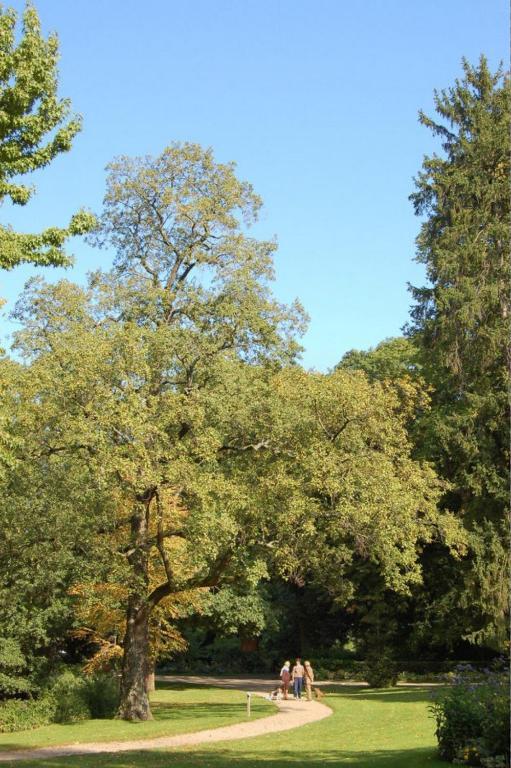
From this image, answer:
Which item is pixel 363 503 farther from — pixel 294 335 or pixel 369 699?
pixel 369 699

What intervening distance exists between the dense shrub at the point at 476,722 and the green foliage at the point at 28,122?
30.6 feet

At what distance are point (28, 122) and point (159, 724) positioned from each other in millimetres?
16037

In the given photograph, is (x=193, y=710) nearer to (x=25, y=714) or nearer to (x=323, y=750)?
(x=25, y=714)

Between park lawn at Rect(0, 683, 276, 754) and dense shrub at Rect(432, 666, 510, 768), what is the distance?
352 inches

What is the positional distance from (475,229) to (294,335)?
1102cm

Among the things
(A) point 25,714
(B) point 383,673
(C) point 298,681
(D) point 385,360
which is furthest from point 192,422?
(D) point 385,360

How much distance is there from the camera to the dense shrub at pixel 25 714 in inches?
917

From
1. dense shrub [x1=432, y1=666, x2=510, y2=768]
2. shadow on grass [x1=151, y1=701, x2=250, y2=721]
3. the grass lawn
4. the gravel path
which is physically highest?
dense shrub [x1=432, y1=666, x2=510, y2=768]

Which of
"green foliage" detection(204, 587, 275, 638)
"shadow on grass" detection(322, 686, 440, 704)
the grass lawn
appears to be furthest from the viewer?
"green foliage" detection(204, 587, 275, 638)

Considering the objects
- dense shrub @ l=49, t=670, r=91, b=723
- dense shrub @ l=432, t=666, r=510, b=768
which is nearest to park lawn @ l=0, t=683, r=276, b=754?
dense shrub @ l=49, t=670, r=91, b=723

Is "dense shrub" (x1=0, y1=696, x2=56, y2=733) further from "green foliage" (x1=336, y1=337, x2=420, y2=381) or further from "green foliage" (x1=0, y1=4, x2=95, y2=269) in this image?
"green foliage" (x1=336, y1=337, x2=420, y2=381)

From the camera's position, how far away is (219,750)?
17.5 m

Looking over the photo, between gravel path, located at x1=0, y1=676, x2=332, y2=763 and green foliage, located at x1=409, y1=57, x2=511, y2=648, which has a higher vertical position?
green foliage, located at x1=409, y1=57, x2=511, y2=648

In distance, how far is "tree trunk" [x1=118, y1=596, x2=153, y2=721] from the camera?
23.4 metres
